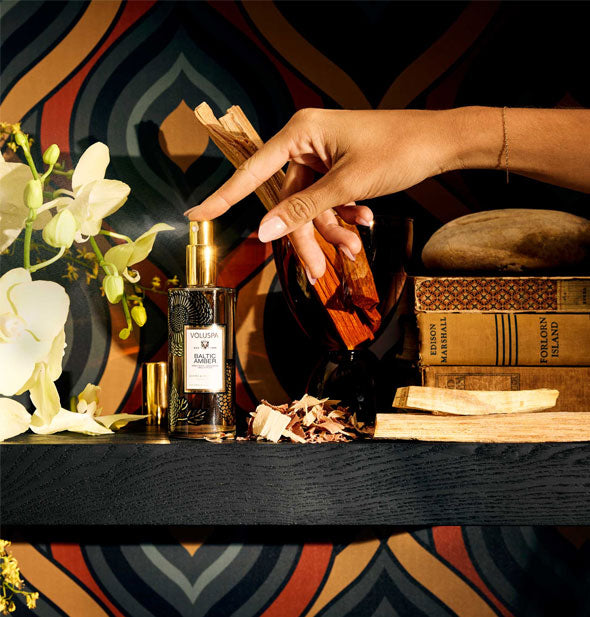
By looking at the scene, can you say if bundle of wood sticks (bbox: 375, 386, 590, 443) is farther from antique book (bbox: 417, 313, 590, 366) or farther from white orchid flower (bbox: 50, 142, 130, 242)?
white orchid flower (bbox: 50, 142, 130, 242)

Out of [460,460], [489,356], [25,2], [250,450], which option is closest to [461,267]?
[489,356]

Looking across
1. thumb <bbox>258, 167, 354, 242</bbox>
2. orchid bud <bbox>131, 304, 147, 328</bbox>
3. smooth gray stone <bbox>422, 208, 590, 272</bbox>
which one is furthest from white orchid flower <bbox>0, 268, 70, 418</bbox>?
smooth gray stone <bbox>422, 208, 590, 272</bbox>

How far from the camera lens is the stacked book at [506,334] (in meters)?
0.79

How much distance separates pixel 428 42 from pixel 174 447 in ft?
2.68

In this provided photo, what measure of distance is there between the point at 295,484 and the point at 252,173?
39cm

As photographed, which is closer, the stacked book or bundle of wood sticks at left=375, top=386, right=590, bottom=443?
bundle of wood sticks at left=375, top=386, right=590, bottom=443

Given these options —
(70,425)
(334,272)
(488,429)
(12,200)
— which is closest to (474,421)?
(488,429)

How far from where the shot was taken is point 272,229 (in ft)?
2.26

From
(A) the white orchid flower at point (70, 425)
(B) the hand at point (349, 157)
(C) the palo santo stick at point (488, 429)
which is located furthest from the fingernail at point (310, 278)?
(A) the white orchid flower at point (70, 425)

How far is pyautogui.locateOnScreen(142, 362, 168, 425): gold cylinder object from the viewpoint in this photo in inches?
34.9

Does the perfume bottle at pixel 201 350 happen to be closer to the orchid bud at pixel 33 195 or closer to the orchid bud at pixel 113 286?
the orchid bud at pixel 113 286

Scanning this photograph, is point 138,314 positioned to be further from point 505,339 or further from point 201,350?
point 505,339

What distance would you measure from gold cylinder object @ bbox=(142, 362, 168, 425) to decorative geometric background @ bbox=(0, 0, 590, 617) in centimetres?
15

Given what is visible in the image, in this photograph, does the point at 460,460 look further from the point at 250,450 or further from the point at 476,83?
the point at 476,83
